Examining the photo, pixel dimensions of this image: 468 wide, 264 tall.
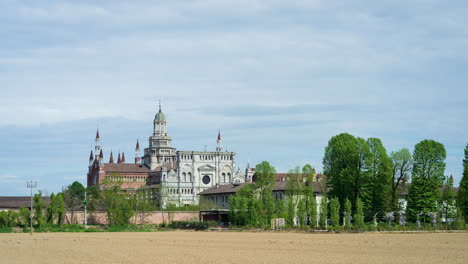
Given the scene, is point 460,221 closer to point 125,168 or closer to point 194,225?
point 194,225

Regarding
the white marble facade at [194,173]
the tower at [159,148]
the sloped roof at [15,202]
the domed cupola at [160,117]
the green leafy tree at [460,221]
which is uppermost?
the domed cupola at [160,117]

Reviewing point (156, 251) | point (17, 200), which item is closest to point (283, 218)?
point (156, 251)

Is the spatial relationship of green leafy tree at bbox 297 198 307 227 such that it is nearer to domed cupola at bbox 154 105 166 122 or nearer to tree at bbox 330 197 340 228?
tree at bbox 330 197 340 228

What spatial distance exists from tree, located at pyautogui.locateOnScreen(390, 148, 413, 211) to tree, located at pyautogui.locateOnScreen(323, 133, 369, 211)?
4218mm

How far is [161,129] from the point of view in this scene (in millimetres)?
195375

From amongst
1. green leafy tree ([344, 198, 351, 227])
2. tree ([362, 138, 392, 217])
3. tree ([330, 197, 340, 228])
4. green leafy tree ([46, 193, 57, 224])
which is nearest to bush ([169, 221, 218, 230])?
green leafy tree ([46, 193, 57, 224])

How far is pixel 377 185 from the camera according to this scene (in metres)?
85.2

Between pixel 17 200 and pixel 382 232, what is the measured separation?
312ft

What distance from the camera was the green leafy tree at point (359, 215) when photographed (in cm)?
7491

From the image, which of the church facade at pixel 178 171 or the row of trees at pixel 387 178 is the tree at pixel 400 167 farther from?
the church facade at pixel 178 171

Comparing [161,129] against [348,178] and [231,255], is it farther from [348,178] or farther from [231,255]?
[231,255]

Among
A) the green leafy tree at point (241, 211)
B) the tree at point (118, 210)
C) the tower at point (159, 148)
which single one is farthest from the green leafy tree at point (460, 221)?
the tower at point (159, 148)

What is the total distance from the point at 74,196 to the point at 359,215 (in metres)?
95.0

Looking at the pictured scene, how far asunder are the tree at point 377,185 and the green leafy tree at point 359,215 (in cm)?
345
